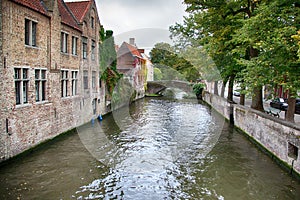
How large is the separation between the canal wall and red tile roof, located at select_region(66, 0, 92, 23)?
11.6 meters

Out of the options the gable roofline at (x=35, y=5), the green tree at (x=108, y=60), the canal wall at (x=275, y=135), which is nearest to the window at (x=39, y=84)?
the gable roofline at (x=35, y=5)

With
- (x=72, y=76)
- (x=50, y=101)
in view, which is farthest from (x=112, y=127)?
(x=50, y=101)

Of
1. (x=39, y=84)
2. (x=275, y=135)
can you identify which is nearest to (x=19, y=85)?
(x=39, y=84)

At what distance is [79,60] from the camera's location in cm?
1617

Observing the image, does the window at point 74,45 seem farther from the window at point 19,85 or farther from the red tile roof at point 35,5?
the window at point 19,85

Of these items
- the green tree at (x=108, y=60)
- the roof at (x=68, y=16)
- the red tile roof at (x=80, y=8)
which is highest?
the red tile roof at (x=80, y=8)

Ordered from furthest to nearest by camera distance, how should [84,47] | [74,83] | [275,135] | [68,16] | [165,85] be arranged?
[165,85] < [84,47] < [74,83] < [68,16] < [275,135]

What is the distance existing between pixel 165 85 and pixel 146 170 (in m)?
35.2

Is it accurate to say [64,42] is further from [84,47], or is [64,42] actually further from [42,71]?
[84,47]

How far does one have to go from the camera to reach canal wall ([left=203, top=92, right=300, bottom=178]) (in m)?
8.92

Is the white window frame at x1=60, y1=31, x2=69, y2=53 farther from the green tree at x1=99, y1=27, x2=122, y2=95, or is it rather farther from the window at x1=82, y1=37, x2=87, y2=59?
the green tree at x1=99, y1=27, x2=122, y2=95

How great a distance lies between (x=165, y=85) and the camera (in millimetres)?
44344

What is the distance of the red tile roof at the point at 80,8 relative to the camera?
16.6m

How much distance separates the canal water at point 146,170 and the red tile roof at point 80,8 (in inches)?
290
